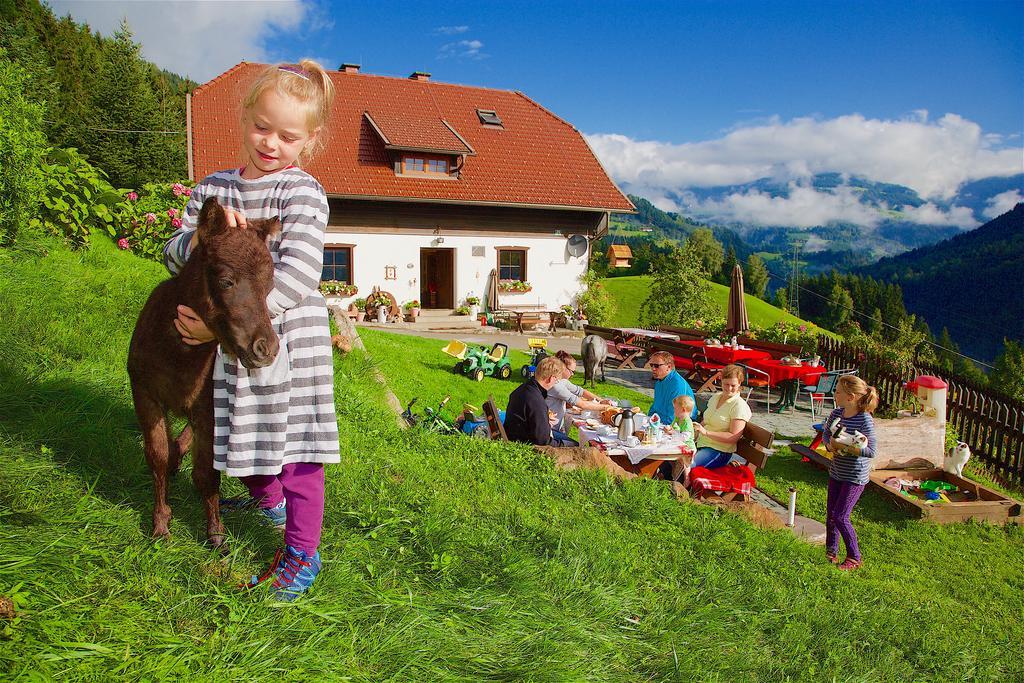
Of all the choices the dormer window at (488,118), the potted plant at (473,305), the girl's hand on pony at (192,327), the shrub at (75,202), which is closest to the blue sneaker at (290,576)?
the girl's hand on pony at (192,327)

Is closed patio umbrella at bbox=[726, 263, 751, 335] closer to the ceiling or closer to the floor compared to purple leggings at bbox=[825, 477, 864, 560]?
closer to the ceiling

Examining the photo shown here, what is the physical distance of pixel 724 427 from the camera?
7.30 meters

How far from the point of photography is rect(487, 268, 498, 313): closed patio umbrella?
23.6m

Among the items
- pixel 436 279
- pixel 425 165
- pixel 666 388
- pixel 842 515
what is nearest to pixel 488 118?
pixel 425 165

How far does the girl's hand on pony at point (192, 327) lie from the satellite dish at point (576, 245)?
75.7ft

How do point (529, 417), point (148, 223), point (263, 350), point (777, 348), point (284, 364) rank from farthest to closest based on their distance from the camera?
point (777, 348)
point (148, 223)
point (529, 417)
point (284, 364)
point (263, 350)

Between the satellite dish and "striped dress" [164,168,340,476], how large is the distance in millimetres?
22763

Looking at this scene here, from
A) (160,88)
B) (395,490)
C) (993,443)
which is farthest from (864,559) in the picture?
(160,88)

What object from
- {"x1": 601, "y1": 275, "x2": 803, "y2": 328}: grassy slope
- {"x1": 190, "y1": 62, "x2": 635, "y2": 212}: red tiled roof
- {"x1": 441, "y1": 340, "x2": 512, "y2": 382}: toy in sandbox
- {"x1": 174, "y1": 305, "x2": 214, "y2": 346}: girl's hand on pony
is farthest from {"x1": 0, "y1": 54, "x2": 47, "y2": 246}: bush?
{"x1": 601, "y1": 275, "x2": 803, "y2": 328}: grassy slope

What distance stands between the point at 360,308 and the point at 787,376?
45.8 ft

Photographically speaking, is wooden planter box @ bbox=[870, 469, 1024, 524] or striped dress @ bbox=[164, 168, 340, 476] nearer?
striped dress @ bbox=[164, 168, 340, 476]

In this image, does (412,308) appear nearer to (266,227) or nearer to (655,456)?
(655,456)

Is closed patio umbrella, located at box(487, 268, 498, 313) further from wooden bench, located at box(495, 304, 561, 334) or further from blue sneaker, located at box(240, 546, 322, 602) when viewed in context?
blue sneaker, located at box(240, 546, 322, 602)

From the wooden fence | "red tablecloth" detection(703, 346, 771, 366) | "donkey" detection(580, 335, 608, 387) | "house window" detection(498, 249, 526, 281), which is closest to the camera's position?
the wooden fence
